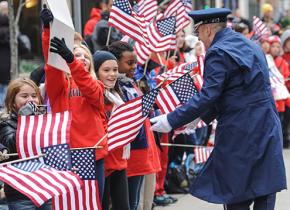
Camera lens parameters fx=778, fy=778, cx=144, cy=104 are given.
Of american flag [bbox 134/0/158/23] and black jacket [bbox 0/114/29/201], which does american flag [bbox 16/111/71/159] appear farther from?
american flag [bbox 134/0/158/23]

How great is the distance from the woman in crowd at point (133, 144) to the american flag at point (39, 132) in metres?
1.41

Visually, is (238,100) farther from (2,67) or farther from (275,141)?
(2,67)

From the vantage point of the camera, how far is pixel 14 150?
539 cm

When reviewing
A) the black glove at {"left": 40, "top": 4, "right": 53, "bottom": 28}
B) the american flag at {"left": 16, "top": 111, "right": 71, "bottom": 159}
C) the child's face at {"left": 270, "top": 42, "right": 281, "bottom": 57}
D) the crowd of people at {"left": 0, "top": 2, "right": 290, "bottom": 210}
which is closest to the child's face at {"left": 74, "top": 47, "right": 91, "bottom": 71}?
the crowd of people at {"left": 0, "top": 2, "right": 290, "bottom": 210}

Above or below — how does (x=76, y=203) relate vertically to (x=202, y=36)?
below

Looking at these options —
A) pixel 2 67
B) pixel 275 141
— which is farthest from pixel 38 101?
pixel 2 67

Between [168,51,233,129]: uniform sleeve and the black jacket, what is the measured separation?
1.09m

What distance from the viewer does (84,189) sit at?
5.62 meters

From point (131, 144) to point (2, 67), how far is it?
3.53 meters

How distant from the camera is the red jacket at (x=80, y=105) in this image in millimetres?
5752

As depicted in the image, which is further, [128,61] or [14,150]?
[128,61]

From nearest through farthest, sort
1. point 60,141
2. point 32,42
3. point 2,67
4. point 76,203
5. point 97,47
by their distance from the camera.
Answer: point 60,141 < point 76,203 < point 2,67 < point 97,47 < point 32,42

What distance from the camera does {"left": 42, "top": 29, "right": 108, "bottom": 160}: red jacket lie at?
5752 mm

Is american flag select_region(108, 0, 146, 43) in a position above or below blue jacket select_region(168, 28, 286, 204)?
above
